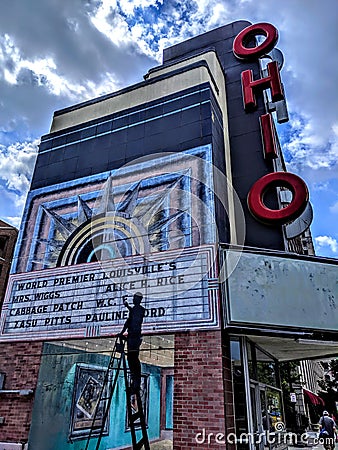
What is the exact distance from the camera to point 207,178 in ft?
27.6

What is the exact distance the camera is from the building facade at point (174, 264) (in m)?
6.82

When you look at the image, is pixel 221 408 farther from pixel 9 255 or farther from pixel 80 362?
pixel 9 255

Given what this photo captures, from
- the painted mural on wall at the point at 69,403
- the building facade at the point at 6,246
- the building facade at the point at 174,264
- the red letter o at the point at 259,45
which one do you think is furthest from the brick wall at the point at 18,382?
the building facade at the point at 6,246

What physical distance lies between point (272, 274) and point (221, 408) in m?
2.74

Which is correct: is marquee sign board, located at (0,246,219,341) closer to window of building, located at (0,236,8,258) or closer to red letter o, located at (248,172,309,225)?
red letter o, located at (248,172,309,225)

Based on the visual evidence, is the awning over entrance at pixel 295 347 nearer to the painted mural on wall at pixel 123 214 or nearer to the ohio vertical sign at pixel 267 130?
the painted mural on wall at pixel 123 214

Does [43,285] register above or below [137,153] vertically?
below

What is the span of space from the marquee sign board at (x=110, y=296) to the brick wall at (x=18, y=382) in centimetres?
30

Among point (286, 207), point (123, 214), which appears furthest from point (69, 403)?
point (286, 207)

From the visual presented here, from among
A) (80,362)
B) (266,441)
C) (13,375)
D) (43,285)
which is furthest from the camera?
(80,362)

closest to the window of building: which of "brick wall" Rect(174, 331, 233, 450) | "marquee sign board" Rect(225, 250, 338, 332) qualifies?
"brick wall" Rect(174, 331, 233, 450)

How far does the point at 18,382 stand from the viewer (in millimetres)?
8211

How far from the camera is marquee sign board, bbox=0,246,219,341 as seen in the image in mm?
7250

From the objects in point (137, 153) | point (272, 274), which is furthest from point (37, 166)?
point (272, 274)
